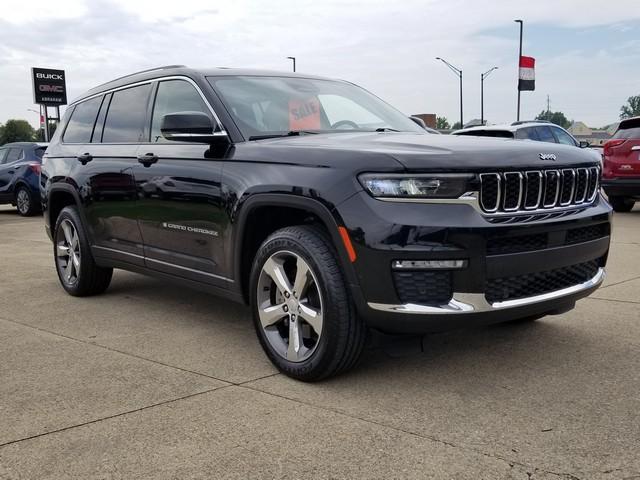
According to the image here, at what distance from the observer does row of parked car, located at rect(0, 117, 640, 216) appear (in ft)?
38.3

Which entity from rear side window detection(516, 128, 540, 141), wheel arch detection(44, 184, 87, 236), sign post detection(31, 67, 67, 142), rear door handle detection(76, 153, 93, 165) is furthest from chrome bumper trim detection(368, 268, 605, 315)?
sign post detection(31, 67, 67, 142)

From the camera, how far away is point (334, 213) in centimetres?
340

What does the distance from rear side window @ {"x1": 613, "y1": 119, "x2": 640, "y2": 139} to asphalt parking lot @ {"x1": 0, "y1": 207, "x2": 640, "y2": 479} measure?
7.58m

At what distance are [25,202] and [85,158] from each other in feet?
33.4

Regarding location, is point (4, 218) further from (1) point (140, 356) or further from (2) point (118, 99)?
(1) point (140, 356)

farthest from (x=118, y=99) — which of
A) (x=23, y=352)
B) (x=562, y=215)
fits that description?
(x=562, y=215)

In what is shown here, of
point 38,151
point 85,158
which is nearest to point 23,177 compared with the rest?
point 38,151

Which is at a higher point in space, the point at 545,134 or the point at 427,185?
the point at 545,134

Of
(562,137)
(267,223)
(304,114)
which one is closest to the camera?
(267,223)

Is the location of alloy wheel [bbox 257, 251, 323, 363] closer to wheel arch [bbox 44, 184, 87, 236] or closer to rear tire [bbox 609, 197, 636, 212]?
wheel arch [bbox 44, 184, 87, 236]

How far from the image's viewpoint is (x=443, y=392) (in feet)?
11.5

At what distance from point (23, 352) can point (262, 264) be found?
1.69m

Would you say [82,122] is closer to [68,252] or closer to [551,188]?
[68,252]

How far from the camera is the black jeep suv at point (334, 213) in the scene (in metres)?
3.26
